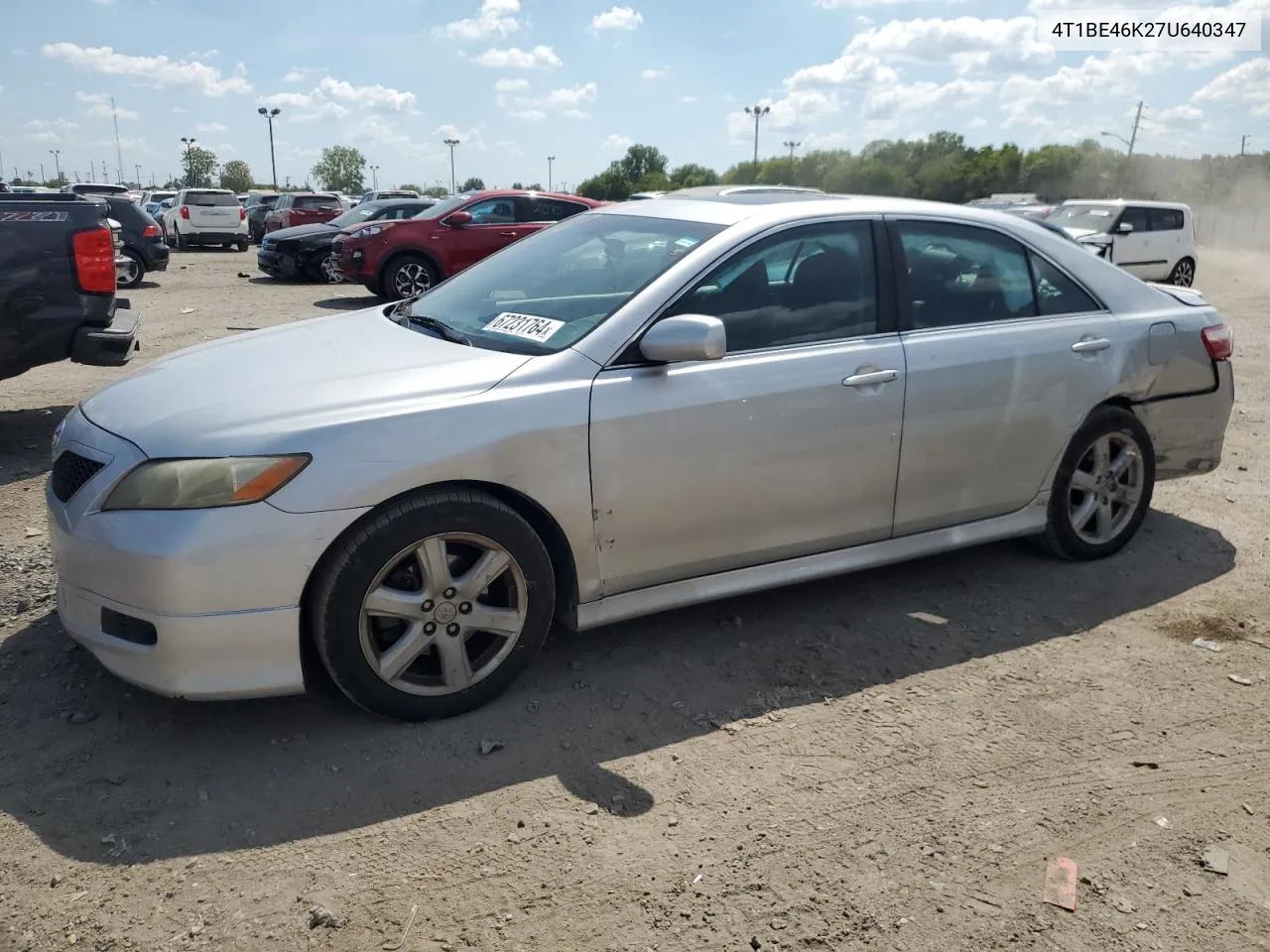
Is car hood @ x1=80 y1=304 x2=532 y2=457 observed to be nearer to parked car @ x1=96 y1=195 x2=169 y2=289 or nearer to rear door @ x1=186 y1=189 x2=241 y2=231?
parked car @ x1=96 y1=195 x2=169 y2=289

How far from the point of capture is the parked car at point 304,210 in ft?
91.4

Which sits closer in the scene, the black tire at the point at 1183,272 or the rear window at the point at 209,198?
the black tire at the point at 1183,272

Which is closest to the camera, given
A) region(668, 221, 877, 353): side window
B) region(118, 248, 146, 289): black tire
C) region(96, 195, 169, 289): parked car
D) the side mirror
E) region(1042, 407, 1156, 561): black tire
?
the side mirror

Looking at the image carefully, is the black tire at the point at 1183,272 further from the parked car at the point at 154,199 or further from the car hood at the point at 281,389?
the parked car at the point at 154,199

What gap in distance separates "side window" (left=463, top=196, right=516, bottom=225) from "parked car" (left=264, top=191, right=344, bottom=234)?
47.4 feet

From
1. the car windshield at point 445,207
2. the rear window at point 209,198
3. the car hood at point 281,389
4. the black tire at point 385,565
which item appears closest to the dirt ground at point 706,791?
the black tire at point 385,565

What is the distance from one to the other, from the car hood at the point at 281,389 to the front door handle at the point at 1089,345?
2.49 meters

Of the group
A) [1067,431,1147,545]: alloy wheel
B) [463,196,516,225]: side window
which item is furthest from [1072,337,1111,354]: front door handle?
[463,196,516,225]: side window

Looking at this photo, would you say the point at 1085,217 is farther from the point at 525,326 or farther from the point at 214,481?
the point at 214,481

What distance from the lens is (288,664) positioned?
122 inches

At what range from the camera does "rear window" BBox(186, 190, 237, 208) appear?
2895cm

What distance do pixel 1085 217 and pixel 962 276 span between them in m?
16.7

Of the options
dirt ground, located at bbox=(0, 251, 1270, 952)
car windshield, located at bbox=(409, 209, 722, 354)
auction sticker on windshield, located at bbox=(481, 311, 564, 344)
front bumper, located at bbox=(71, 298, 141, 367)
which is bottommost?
dirt ground, located at bbox=(0, 251, 1270, 952)

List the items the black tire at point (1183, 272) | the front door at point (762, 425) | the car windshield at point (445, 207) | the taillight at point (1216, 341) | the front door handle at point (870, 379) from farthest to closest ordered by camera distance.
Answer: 1. the black tire at point (1183, 272)
2. the car windshield at point (445, 207)
3. the taillight at point (1216, 341)
4. the front door handle at point (870, 379)
5. the front door at point (762, 425)
